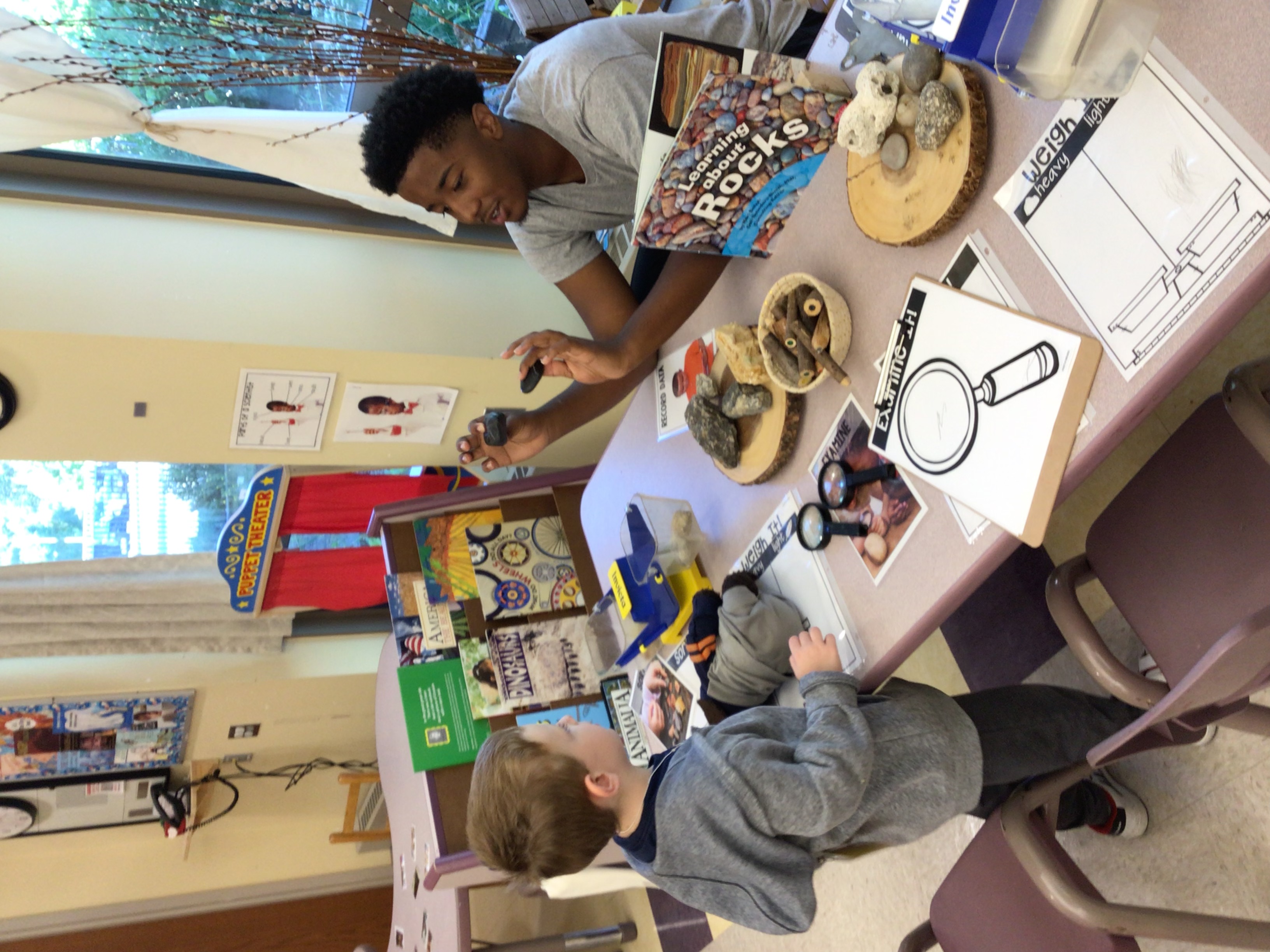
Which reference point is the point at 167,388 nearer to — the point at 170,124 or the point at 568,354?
the point at 170,124

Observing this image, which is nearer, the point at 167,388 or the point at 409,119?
the point at 409,119

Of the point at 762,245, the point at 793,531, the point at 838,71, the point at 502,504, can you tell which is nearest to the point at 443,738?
the point at 502,504

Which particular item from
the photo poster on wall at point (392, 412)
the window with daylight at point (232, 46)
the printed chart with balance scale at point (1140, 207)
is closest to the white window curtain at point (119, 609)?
the photo poster on wall at point (392, 412)

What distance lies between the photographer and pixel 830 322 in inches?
44.3

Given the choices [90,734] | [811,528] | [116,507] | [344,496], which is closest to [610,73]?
[811,528]

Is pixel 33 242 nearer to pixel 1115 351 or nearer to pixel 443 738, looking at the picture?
pixel 443 738

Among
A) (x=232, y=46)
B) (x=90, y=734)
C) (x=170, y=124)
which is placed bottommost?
(x=90, y=734)

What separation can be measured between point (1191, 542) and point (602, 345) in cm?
93

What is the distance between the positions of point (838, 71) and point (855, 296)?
0.95 feet

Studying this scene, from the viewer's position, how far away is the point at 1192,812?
1.49m

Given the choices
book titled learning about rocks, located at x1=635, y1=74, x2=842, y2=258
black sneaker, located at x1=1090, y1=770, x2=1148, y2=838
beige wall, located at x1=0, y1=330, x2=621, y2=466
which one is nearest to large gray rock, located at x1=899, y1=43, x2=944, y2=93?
book titled learning about rocks, located at x1=635, y1=74, x2=842, y2=258

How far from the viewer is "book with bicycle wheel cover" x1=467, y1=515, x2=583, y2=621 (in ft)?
7.55

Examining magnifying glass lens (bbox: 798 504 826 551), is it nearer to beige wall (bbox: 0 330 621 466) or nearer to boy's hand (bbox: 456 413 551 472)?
boy's hand (bbox: 456 413 551 472)

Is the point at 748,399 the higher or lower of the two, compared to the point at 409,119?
lower
